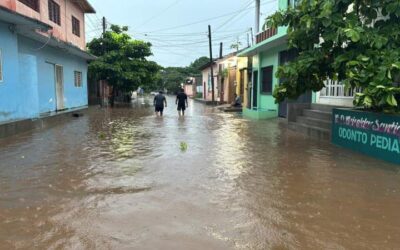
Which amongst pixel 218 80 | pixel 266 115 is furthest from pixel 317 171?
pixel 218 80

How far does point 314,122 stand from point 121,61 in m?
20.3

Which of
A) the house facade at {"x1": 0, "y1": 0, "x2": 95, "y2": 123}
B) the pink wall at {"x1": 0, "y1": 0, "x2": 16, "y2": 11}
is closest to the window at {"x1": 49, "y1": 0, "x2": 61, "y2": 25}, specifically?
the house facade at {"x1": 0, "y1": 0, "x2": 95, "y2": 123}

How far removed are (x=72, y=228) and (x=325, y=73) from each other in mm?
7423

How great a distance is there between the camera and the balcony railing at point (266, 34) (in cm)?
1884

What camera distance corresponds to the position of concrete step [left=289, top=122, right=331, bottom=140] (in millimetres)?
11166

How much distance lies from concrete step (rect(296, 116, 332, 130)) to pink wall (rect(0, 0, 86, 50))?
10890 mm

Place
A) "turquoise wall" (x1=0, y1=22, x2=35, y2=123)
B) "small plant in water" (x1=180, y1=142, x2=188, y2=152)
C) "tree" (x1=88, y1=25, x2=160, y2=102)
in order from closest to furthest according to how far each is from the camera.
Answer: "small plant in water" (x1=180, y1=142, x2=188, y2=152) → "turquoise wall" (x1=0, y1=22, x2=35, y2=123) → "tree" (x1=88, y1=25, x2=160, y2=102)

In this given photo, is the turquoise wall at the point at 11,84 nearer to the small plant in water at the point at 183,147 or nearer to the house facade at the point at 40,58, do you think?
the house facade at the point at 40,58

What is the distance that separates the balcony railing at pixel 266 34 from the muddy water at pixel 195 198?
33.4 ft

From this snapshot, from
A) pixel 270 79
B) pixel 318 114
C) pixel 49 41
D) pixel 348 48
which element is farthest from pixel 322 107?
pixel 49 41

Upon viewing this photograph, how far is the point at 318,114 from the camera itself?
13.0 meters

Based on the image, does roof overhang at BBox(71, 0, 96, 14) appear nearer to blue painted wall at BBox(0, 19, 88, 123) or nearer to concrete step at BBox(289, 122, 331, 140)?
blue painted wall at BBox(0, 19, 88, 123)

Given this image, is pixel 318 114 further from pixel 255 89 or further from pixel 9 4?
pixel 9 4

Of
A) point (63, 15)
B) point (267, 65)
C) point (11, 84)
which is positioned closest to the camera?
point (11, 84)
